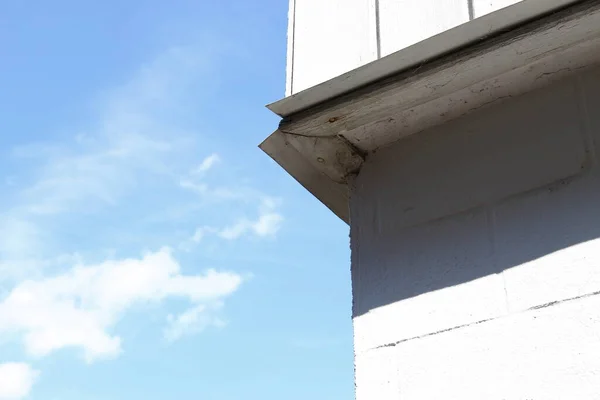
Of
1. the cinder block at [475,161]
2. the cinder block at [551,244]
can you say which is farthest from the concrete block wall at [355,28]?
the cinder block at [551,244]

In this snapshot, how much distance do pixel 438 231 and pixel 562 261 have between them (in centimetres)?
37

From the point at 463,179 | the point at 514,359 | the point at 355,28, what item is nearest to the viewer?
the point at 514,359

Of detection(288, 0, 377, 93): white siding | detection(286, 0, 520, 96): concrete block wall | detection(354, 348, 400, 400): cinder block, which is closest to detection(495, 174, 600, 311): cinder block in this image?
detection(354, 348, 400, 400): cinder block

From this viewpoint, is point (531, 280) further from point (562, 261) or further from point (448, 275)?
point (448, 275)

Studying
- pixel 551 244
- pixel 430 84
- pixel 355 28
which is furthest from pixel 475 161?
pixel 355 28

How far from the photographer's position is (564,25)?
6.53ft

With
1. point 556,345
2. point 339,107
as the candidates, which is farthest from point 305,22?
point 556,345

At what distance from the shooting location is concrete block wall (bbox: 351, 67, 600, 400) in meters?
1.82

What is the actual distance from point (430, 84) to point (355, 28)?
339 mm

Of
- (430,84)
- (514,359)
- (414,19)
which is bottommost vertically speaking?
(514,359)

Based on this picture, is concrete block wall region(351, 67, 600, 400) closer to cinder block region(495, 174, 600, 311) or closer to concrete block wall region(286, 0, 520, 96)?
cinder block region(495, 174, 600, 311)

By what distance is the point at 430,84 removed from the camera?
7.22ft

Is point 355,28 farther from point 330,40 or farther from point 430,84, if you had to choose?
point 430,84

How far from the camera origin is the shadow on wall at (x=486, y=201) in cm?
193
